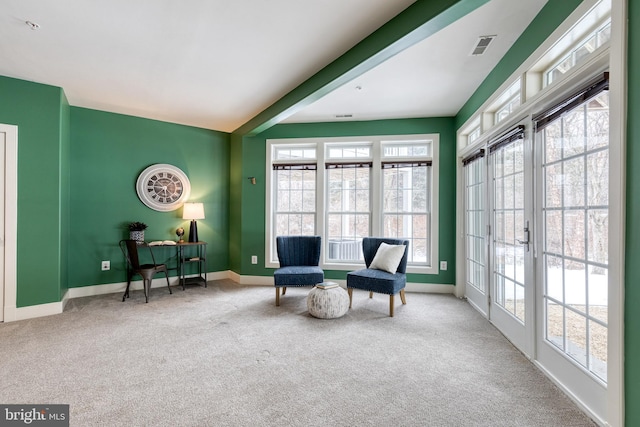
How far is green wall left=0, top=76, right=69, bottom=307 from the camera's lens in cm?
331

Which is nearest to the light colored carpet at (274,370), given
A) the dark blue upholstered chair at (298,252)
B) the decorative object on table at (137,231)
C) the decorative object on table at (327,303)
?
the decorative object on table at (327,303)

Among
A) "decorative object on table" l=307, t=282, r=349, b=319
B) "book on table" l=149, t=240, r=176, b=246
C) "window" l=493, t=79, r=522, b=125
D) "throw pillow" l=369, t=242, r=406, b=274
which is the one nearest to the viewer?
"window" l=493, t=79, r=522, b=125

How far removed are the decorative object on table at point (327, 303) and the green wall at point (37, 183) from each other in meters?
3.01

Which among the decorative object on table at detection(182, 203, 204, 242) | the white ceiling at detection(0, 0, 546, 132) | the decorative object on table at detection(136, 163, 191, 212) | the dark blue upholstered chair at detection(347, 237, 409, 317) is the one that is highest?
the white ceiling at detection(0, 0, 546, 132)

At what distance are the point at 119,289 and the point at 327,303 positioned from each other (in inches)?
128

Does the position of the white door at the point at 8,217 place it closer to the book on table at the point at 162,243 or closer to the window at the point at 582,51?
the book on table at the point at 162,243

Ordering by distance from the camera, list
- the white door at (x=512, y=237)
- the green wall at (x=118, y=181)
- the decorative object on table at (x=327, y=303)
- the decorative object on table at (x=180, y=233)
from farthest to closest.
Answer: the decorative object on table at (x=180, y=233)
the green wall at (x=118, y=181)
the decorative object on table at (x=327, y=303)
the white door at (x=512, y=237)

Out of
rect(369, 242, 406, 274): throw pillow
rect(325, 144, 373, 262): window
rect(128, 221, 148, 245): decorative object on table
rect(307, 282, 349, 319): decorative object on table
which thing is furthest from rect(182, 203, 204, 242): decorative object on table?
rect(369, 242, 406, 274): throw pillow

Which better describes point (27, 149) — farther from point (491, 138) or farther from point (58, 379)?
point (491, 138)

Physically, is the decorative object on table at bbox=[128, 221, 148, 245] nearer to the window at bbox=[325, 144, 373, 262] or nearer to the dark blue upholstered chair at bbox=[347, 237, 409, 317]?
the window at bbox=[325, 144, 373, 262]

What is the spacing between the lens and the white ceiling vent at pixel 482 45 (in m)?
2.53

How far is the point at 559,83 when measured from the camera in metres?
1.97

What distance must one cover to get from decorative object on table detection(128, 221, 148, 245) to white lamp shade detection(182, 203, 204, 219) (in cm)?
59

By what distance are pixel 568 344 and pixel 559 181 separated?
3.67 ft
